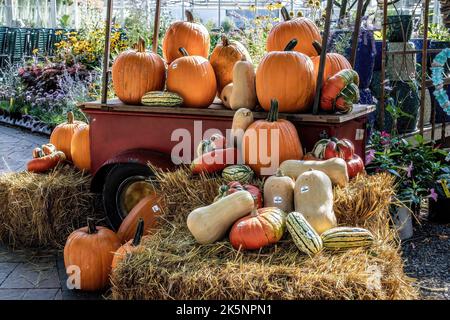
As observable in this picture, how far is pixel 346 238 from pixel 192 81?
1623 mm

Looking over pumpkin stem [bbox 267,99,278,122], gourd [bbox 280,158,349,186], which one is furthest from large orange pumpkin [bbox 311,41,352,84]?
gourd [bbox 280,158,349,186]

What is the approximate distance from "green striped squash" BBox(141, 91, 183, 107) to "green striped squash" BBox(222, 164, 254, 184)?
72 centimetres

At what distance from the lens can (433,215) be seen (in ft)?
14.7

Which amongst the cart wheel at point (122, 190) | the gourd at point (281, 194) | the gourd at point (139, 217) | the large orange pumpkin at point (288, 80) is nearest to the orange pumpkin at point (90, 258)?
the gourd at point (139, 217)

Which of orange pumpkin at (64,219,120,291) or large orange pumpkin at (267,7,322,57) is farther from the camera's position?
large orange pumpkin at (267,7,322,57)

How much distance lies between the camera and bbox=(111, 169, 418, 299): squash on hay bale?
7.28ft

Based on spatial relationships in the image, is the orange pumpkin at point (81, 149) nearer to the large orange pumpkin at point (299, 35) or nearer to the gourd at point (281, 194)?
the large orange pumpkin at point (299, 35)

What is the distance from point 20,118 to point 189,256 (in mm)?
7607

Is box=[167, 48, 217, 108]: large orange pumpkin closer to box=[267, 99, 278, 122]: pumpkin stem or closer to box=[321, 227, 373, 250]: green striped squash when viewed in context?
box=[267, 99, 278, 122]: pumpkin stem

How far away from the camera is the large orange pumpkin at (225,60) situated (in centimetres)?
398

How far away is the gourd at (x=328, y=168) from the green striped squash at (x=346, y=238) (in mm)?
471

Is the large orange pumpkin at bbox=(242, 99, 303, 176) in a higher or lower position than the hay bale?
higher
